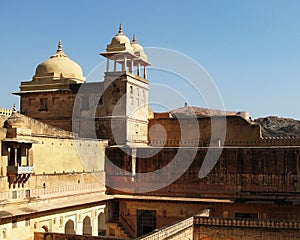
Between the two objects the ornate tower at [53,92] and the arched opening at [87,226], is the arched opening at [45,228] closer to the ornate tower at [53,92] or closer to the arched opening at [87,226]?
the arched opening at [87,226]

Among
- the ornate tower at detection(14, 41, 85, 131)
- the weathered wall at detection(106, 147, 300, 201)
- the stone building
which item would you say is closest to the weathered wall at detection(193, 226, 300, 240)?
the stone building

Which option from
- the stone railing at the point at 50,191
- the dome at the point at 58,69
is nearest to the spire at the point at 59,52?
the dome at the point at 58,69

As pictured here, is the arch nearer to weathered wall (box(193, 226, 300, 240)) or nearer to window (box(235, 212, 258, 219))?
weathered wall (box(193, 226, 300, 240))

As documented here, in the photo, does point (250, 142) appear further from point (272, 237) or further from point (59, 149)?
point (59, 149)

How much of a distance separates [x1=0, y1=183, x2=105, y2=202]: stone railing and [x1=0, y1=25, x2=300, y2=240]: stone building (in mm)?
49

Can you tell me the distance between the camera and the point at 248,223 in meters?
17.7

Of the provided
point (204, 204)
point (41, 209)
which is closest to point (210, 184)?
point (204, 204)

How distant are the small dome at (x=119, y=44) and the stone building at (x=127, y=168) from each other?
7cm

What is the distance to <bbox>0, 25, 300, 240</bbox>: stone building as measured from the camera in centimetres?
1758

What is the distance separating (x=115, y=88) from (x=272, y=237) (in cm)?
1211

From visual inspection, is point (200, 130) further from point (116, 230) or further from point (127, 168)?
point (116, 230)

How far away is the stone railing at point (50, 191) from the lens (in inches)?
674

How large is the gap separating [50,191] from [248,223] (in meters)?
8.18

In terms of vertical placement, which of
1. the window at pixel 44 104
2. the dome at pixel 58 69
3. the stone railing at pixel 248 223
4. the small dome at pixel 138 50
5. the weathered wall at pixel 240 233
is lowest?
the weathered wall at pixel 240 233
